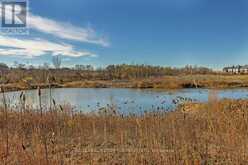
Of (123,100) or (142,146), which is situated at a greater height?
(142,146)

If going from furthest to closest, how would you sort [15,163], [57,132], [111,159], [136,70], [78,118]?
[136,70]
[78,118]
[57,132]
[111,159]
[15,163]

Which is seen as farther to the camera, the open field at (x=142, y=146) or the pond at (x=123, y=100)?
the pond at (x=123, y=100)

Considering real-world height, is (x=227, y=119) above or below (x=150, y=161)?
above

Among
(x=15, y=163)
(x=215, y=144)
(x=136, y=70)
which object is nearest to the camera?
(x=15, y=163)

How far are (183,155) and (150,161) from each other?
444 mm

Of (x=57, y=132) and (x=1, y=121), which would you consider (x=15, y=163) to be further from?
(x=1, y=121)

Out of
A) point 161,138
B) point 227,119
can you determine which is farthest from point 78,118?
point 227,119

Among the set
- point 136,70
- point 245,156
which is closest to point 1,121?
point 245,156

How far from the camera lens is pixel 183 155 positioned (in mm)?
3869

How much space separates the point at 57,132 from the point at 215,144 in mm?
3177

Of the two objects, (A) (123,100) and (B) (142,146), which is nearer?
(B) (142,146)

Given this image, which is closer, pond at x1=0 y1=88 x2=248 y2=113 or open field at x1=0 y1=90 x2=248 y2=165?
open field at x1=0 y1=90 x2=248 y2=165

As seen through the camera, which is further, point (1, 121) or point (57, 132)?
point (1, 121)

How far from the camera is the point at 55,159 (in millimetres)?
3762
